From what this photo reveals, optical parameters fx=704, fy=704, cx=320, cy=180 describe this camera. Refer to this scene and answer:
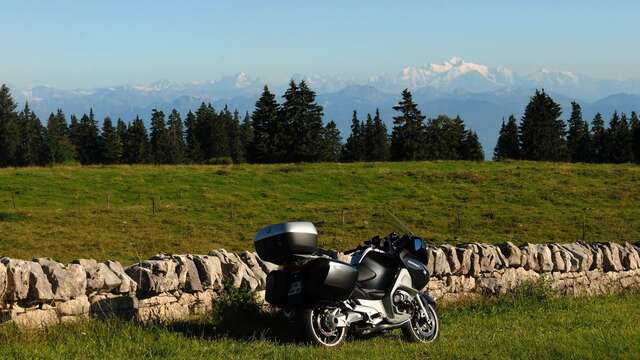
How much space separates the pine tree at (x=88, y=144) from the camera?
117125mm

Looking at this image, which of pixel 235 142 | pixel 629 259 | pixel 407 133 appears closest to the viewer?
pixel 629 259

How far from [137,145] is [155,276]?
107993 mm

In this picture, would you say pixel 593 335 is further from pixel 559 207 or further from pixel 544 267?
pixel 559 207

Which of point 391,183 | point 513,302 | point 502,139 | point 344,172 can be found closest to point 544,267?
point 513,302

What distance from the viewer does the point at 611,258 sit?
582 inches

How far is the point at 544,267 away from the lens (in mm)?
13508

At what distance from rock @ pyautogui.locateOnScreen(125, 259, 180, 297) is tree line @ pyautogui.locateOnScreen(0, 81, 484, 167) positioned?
74.0m

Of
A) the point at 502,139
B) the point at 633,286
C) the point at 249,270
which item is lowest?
the point at 633,286

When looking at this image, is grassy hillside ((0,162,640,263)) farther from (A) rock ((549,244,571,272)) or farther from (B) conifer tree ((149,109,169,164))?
(B) conifer tree ((149,109,169,164))

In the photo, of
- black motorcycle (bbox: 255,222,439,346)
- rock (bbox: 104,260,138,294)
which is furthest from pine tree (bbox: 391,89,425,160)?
rock (bbox: 104,260,138,294)

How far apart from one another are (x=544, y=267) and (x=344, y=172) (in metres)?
30.4

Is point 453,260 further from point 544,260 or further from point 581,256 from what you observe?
point 581,256

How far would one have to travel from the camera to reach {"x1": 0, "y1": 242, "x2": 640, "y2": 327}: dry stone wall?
8.07 m

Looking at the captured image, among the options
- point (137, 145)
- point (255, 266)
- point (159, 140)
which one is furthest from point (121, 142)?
point (255, 266)
